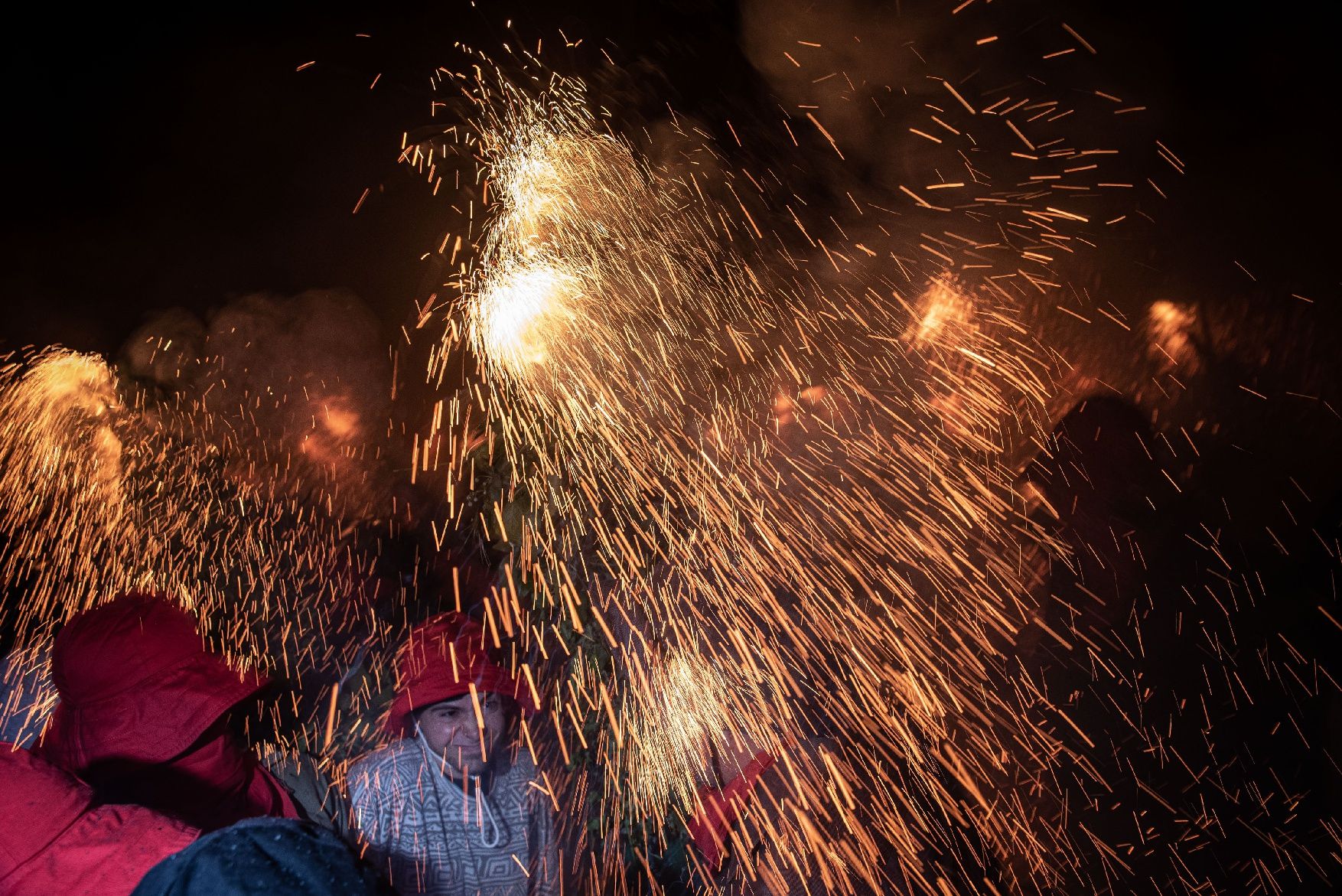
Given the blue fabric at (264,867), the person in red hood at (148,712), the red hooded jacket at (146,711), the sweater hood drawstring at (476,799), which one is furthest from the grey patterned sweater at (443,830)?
the blue fabric at (264,867)

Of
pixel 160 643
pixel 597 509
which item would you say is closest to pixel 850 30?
pixel 597 509

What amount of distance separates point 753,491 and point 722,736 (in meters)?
1.56

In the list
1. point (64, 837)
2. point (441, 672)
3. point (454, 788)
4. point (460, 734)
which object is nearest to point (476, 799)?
point (454, 788)

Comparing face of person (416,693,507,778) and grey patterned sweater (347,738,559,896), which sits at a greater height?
face of person (416,693,507,778)

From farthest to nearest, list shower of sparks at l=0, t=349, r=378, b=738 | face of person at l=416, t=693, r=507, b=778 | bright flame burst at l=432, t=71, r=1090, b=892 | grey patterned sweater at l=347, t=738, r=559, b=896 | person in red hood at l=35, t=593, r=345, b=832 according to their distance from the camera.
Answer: shower of sparks at l=0, t=349, r=378, b=738, bright flame burst at l=432, t=71, r=1090, b=892, face of person at l=416, t=693, r=507, b=778, grey patterned sweater at l=347, t=738, r=559, b=896, person in red hood at l=35, t=593, r=345, b=832

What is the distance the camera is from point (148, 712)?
1.81 meters

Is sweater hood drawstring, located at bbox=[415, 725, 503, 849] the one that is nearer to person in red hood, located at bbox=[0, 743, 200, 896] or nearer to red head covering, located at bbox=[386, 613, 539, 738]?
red head covering, located at bbox=[386, 613, 539, 738]

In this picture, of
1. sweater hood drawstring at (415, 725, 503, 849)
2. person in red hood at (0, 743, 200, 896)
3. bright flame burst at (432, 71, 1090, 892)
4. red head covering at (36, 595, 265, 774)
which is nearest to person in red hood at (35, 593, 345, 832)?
red head covering at (36, 595, 265, 774)

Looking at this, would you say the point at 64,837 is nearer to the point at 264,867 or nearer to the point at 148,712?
the point at 148,712

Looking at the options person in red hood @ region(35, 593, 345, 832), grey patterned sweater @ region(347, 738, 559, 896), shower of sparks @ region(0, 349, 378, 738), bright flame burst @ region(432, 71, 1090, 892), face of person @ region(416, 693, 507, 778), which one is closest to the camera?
person in red hood @ region(35, 593, 345, 832)

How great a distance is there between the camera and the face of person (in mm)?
2096

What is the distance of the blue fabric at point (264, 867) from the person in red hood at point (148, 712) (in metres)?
1.09

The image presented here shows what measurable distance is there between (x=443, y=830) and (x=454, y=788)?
11 cm

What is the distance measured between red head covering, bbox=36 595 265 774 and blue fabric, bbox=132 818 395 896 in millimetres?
1196
